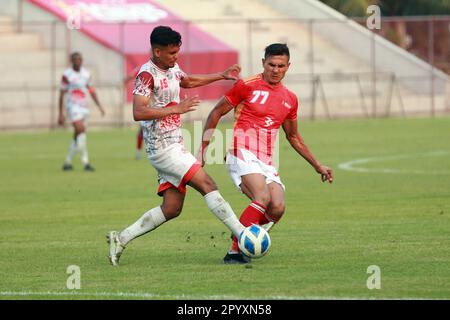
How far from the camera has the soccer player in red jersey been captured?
12.1 metres

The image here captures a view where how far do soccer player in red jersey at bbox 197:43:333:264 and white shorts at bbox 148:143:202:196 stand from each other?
0.44 meters

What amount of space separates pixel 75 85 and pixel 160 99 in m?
14.7

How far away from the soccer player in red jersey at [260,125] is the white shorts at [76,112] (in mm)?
13582

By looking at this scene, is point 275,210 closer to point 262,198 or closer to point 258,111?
point 262,198

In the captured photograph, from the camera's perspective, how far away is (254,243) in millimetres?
11398

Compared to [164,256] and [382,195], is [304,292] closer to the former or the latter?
[164,256]

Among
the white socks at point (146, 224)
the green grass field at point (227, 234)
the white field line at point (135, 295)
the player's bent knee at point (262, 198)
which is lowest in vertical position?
the white field line at point (135, 295)

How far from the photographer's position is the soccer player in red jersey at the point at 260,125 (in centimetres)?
1211

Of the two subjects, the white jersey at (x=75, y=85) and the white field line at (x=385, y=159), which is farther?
the white jersey at (x=75, y=85)

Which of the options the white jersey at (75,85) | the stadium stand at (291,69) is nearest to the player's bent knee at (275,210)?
the white jersey at (75,85)

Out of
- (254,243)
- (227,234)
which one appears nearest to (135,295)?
(254,243)

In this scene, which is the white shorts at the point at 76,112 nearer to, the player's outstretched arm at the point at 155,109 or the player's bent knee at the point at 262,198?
the player's bent knee at the point at 262,198

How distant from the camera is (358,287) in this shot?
10195 mm
